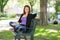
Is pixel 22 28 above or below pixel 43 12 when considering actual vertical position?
above

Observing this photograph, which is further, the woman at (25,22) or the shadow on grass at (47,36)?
the shadow on grass at (47,36)

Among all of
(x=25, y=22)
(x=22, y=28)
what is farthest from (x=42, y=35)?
(x=22, y=28)

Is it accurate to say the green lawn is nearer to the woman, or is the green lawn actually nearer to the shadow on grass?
the shadow on grass

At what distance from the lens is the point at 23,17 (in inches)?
163

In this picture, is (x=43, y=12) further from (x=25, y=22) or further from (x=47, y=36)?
(x=25, y=22)

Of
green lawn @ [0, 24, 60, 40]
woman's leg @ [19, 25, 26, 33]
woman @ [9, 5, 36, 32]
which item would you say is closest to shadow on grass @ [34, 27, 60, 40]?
green lawn @ [0, 24, 60, 40]

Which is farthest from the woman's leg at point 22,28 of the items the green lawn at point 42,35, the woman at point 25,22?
the green lawn at point 42,35

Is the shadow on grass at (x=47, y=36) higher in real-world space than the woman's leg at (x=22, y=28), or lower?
lower

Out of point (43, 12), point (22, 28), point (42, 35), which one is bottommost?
point (42, 35)

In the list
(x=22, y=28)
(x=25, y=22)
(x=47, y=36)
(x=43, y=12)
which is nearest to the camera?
(x=22, y=28)

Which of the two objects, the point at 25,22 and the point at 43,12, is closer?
the point at 25,22

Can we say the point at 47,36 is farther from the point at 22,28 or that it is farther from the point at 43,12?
the point at 43,12

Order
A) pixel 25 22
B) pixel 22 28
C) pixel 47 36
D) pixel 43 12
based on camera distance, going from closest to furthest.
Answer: pixel 22 28
pixel 25 22
pixel 47 36
pixel 43 12

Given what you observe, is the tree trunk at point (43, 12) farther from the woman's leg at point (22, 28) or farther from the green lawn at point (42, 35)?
the woman's leg at point (22, 28)
